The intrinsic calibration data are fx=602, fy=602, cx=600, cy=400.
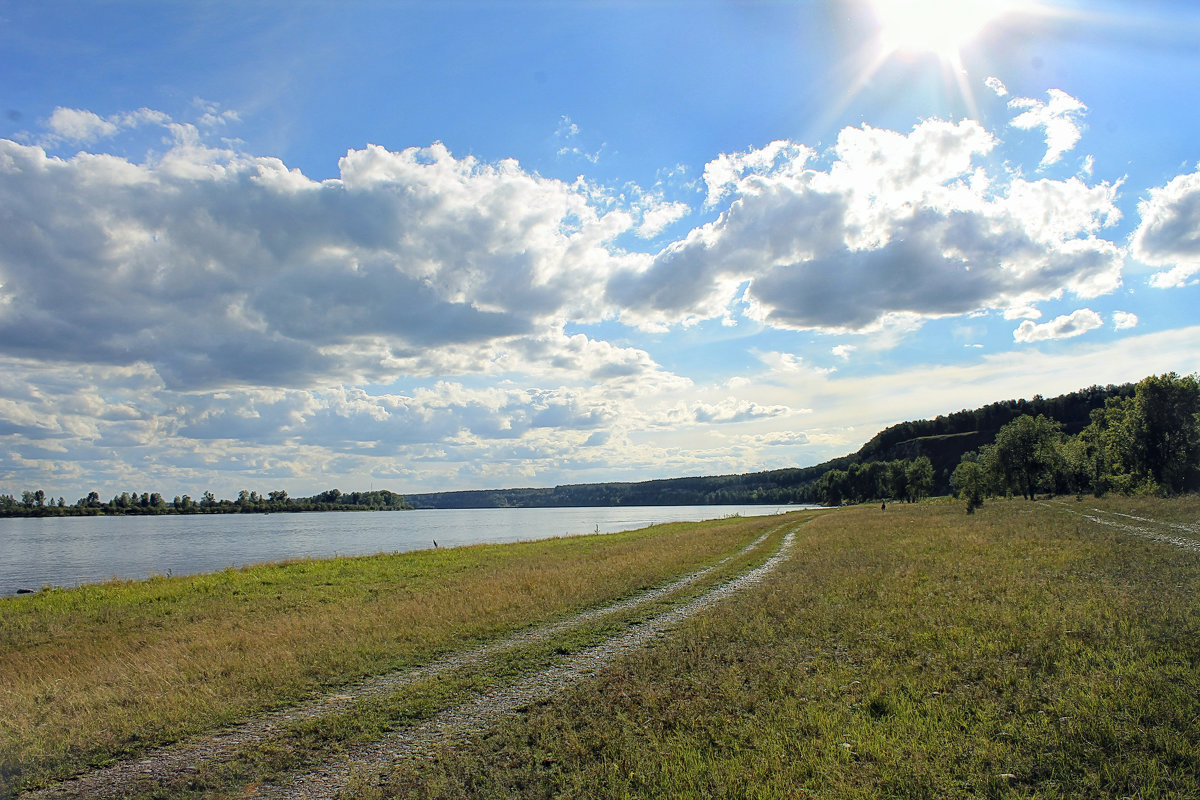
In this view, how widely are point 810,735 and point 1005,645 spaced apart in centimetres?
514

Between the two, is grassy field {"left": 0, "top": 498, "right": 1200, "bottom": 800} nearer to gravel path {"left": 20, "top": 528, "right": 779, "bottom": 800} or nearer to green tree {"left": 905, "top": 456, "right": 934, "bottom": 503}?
gravel path {"left": 20, "top": 528, "right": 779, "bottom": 800}

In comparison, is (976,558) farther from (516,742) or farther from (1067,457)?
(1067,457)

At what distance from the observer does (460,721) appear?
935 centimetres

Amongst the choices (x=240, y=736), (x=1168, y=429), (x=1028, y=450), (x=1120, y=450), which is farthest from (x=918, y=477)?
(x=240, y=736)

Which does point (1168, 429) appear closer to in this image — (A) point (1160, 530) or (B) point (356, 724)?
(A) point (1160, 530)

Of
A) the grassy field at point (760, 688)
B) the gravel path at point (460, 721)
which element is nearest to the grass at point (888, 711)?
the grassy field at point (760, 688)

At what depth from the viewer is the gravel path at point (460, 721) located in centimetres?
752

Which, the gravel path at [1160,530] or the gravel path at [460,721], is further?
the gravel path at [1160,530]

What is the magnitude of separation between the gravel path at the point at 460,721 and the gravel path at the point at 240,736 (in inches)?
70.2

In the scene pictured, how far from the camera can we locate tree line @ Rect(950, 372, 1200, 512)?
63219 mm

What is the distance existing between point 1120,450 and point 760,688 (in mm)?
83464

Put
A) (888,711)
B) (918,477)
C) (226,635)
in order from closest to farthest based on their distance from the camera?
(888,711), (226,635), (918,477)

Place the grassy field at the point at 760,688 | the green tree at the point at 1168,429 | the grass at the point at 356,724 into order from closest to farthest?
the grassy field at the point at 760,688 → the grass at the point at 356,724 → the green tree at the point at 1168,429

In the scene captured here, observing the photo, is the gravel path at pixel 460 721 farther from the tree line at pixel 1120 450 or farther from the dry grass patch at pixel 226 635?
the tree line at pixel 1120 450
